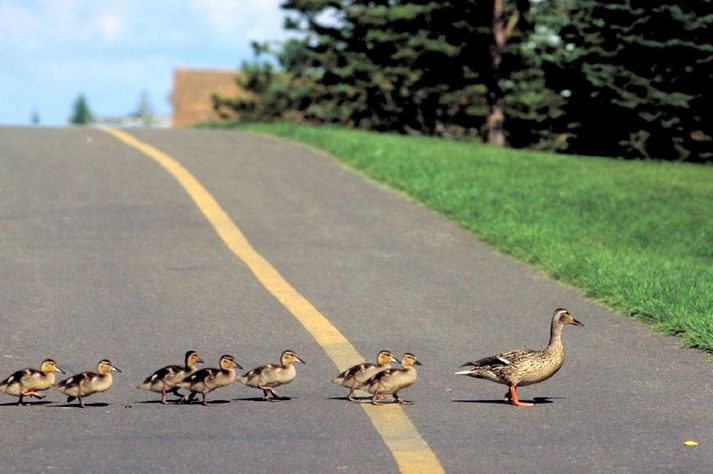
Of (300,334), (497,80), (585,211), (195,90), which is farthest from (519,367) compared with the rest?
(195,90)

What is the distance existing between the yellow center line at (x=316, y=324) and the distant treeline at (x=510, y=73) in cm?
1860

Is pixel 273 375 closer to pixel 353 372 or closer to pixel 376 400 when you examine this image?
pixel 353 372

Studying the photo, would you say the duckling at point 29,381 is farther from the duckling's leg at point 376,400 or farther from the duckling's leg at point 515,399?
the duckling's leg at point 515,399

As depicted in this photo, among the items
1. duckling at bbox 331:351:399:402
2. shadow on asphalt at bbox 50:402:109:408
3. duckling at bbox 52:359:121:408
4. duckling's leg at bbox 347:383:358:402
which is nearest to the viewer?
duckling at bbox 52:359:121:408

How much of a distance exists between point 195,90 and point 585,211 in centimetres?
9944

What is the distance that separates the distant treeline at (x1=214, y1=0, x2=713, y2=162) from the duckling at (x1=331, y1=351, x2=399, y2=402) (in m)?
29.0

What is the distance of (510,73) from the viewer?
48.5m

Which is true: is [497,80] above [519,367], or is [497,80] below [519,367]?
below

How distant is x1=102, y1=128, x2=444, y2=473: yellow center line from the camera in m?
6.78

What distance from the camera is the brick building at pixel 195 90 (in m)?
115

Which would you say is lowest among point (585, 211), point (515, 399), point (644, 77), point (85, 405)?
point (585, 211)

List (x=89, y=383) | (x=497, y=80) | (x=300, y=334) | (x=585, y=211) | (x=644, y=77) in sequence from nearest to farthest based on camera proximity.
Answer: (x=89, y=383) → (x=300, y=334) → (x=585, y=211) → (x=644, y=77) → (x=497, y=80)

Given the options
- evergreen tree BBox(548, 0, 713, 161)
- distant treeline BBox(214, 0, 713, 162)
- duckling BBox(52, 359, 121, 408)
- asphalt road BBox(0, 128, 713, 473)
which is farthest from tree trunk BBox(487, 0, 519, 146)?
duckling BBox(52, 359, 121, 408)

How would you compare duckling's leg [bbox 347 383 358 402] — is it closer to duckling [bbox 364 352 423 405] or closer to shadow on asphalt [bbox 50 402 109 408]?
duckling [bbox 364 352 423 405]
